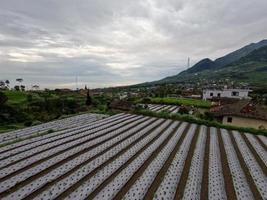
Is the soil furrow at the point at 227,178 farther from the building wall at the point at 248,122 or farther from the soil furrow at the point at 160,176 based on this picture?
the building wall at the point at 248,122

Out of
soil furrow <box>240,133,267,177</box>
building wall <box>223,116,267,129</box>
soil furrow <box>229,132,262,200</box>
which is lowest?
building wall <box>223,116,267,129</box>

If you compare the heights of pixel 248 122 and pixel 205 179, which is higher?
pixel 205 179

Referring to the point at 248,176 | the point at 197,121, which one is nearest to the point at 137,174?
the point at 248,176

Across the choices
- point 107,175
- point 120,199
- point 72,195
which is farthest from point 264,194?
point 72,195

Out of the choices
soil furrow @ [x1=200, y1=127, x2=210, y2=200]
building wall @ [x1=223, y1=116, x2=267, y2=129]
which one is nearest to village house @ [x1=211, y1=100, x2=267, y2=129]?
building wall @ [x1=223, y1=116, x2=267, y2=129]

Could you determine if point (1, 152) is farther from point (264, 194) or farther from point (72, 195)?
point (264, 194)

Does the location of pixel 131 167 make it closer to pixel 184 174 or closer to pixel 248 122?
pixel 184 174

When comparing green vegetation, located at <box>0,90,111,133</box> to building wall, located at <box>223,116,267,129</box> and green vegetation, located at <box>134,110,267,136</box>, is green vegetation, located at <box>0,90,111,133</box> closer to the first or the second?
green vegetation, located at <box>134,110,267,136</box>

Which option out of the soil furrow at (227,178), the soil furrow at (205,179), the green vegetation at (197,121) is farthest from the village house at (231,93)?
the soil furrow at (205,179)
